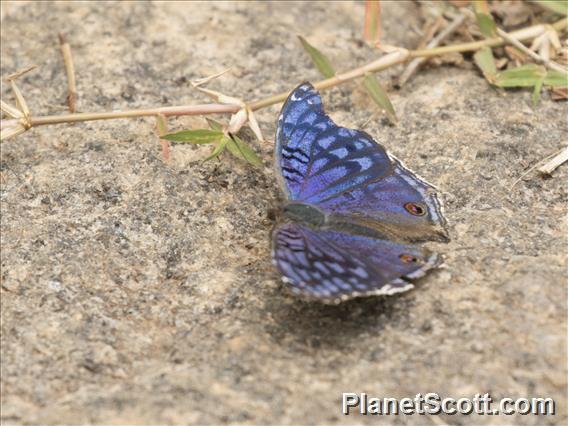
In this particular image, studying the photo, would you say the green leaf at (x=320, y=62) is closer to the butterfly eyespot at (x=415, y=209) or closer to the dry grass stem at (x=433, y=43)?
the dry grass stem at (x=433, y=43)

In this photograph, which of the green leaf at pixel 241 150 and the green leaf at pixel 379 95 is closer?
the green leaf at pixel 241 150

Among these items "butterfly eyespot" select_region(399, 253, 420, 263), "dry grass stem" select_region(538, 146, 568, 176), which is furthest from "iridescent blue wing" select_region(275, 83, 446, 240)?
"dry grass stem" select_region(538, 146, 568, 176)

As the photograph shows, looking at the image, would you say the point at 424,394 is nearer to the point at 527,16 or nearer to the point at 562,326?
the point at 562,326

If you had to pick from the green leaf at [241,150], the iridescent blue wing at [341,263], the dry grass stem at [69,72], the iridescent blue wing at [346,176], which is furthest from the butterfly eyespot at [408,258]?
the dry grass stem at [69,72]

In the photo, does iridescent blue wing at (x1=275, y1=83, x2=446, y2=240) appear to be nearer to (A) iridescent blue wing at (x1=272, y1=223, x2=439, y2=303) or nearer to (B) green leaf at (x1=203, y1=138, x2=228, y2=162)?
(A) iridescent blue wing at (x1=272, y1=223, x2=439, y2=303)

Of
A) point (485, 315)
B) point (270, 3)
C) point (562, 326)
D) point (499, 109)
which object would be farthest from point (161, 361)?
point (270, 3)
